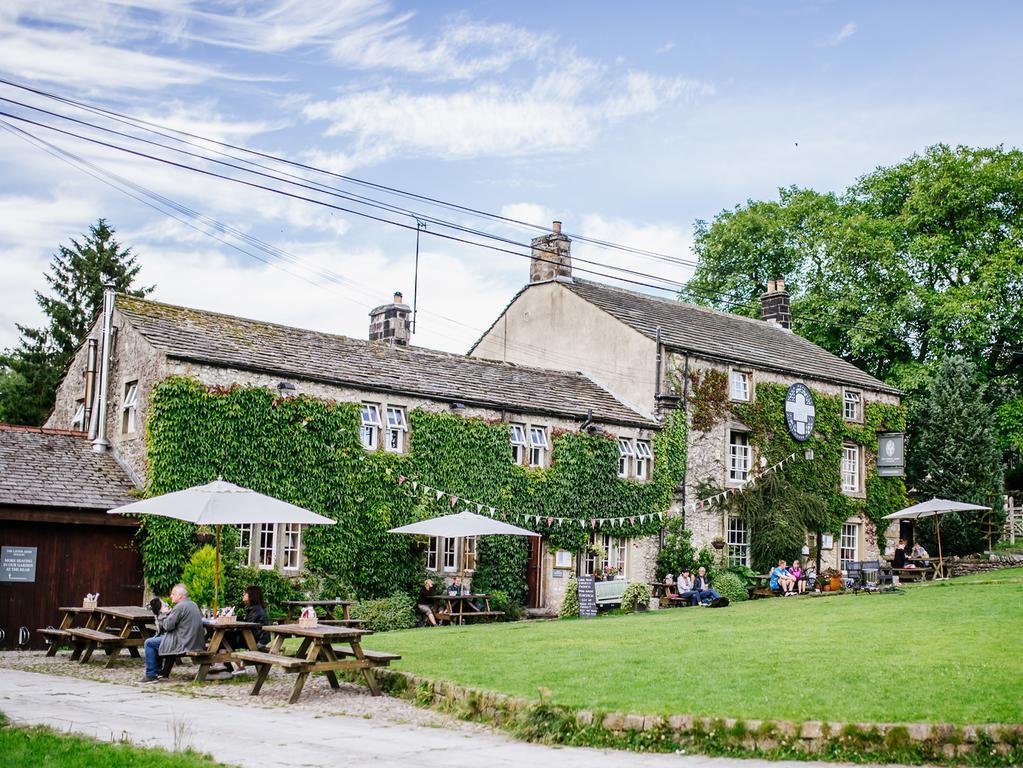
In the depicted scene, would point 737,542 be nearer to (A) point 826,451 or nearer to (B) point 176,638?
(A) point 826,451

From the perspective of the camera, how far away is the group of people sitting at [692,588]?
29.7 m

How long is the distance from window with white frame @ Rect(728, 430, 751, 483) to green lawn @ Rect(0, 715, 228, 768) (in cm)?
2696

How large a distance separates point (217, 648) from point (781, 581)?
65.5 feet

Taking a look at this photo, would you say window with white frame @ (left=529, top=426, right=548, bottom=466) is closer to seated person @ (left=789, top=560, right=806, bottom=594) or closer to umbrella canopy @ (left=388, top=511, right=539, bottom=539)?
umbrella canopy @ (left=388, top=511, right=539, bottom=539)

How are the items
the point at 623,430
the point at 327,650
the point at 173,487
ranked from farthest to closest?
the point at 623,430 → the point at 173,487 → the point at 327,650

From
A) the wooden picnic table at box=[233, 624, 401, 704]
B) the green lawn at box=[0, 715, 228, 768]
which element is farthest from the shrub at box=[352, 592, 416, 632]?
the green lawn at box=[0, 715, 228, 768]

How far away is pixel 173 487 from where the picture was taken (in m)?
23.7

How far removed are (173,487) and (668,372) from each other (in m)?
15.9

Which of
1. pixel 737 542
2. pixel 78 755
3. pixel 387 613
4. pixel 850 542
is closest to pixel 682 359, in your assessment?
pixel 737 542

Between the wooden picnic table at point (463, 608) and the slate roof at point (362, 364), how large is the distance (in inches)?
203

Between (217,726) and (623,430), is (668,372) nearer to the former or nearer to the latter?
(623,430)

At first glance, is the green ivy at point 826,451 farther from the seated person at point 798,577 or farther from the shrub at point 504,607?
the shrub at point 504,607

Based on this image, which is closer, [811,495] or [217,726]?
[217,726]

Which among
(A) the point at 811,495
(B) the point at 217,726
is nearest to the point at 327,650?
(B) the point at 217,726
